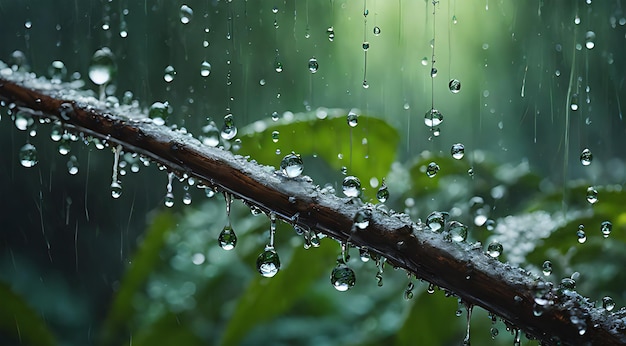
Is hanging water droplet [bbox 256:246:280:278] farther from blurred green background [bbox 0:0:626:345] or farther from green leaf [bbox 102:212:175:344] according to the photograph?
green leaf [bbox 102:212:175:344]

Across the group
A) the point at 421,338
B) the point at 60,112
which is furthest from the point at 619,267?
the point at 60,112

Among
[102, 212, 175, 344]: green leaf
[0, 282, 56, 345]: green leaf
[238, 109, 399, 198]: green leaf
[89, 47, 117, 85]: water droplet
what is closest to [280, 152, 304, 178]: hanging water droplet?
[89, 47, 117, 85]: water droplet

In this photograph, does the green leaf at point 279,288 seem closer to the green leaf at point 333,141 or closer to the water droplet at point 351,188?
the green leaf at point 333,141

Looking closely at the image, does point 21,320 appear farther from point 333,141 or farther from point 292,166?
point 292,166

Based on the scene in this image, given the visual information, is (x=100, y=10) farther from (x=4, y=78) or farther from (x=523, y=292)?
(x=523, y=292)

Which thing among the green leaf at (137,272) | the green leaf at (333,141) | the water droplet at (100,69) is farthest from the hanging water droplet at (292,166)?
the green leaf at (137,272)

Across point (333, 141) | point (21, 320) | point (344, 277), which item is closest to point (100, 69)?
point (344, 277)

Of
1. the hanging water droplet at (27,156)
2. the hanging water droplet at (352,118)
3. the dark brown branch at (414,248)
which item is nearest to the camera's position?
the dark brown branch at (414,248)
